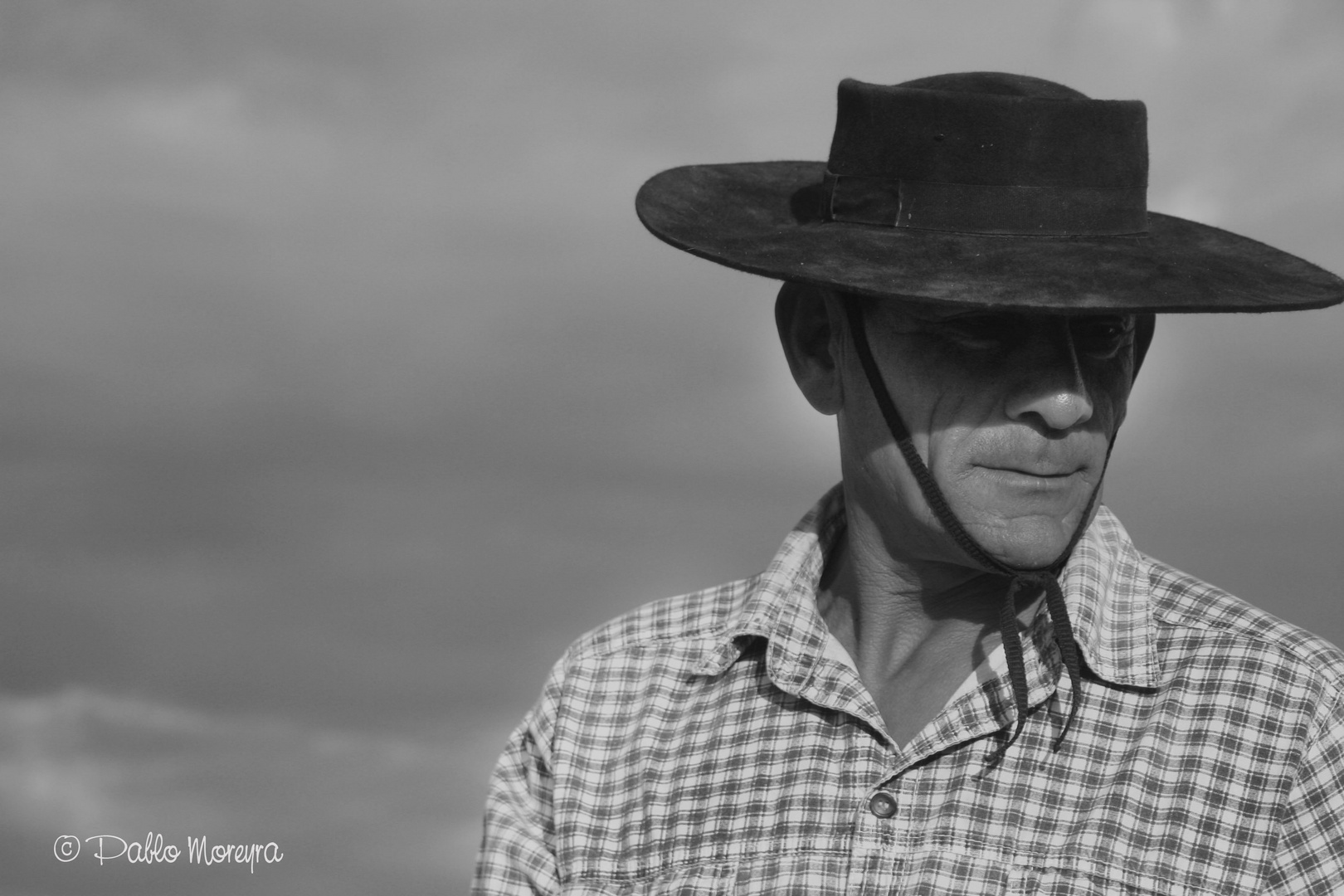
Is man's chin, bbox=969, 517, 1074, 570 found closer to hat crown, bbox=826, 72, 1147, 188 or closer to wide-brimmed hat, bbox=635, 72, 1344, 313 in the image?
wide-brimmed hat, bbox=635, 72, 1344, 313

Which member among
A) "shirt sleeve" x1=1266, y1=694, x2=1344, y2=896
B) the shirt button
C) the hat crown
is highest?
A: the hat crown

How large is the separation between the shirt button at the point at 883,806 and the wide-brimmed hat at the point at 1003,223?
0.94m

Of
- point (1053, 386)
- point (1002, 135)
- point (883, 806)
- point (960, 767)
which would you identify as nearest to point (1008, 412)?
point (1053, 386)

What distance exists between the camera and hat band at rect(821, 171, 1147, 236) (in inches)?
130

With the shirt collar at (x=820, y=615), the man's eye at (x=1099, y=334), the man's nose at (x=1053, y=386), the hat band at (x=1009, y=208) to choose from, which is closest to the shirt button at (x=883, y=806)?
the shirt collar at (x=820, y=615)

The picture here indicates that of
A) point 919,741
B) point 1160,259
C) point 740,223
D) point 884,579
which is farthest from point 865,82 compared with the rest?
point 919,741

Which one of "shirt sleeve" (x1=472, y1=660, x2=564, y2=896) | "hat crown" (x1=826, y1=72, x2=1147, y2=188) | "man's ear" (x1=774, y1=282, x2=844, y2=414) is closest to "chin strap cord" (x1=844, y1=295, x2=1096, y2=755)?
"man's ear" (x1=774, y1=282, x2=844, y2=414)

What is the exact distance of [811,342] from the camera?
3.79 metres

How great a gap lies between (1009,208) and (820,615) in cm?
102

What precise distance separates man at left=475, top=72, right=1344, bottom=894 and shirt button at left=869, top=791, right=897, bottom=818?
1 cm

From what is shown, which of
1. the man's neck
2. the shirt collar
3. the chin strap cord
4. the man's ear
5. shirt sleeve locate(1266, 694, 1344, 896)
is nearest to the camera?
shirt sleeve locate(1266, 694, 1344, 896)

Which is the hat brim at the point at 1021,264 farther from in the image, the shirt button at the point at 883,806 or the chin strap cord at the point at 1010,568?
the shirt button at the point at 883,806

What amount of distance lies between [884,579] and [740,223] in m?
0.81

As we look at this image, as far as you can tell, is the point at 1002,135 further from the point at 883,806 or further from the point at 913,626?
the point at 883,806
